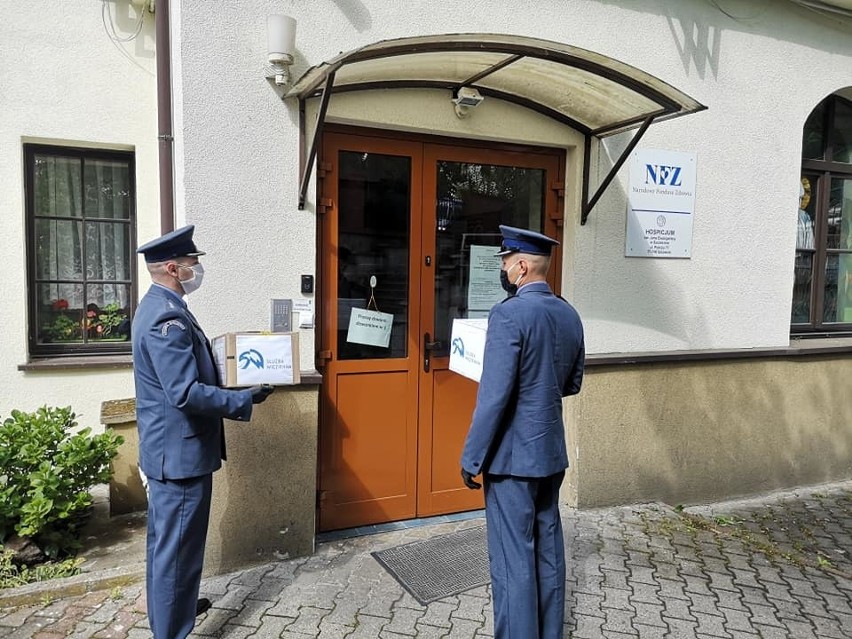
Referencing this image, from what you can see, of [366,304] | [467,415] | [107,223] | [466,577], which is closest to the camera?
[466,577]

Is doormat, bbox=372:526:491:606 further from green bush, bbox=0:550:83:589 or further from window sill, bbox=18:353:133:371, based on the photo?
window sill, bbox=18:353:133:371

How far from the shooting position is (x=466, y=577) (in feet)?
11.9

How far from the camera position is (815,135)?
5859mm

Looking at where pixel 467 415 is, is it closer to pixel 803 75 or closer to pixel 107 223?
pixel 107 223

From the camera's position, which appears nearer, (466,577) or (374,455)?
(466,577)

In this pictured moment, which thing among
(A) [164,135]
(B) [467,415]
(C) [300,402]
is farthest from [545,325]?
(A) [164,135]

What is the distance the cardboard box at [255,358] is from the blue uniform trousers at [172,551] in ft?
1.56

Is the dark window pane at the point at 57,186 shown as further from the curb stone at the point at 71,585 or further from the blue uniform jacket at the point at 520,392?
the blue uniform jacket at the point at 520,392

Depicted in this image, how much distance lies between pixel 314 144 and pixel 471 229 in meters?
1.40

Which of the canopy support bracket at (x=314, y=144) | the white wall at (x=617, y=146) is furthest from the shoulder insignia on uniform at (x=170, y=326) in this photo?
the canopy support bracket at (x=314, y=144)

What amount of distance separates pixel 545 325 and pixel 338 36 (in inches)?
87.1

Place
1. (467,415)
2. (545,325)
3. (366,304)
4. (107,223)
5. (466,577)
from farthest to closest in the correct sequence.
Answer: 1. (107,223)
2. (467,415)
3. (366,304)
4. (466,577)
5. (545,325)

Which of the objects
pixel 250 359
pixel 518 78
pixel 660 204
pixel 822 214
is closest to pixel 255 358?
pixel 250 359

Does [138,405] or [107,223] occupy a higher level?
[107,223]
